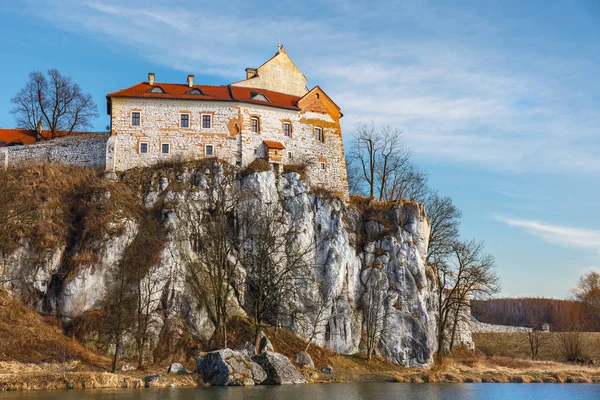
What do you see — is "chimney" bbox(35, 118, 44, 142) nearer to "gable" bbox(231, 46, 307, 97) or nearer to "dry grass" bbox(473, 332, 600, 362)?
"gable" bbox(231, 46, 307, 97)

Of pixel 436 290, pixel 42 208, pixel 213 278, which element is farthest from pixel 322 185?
pixel 42 208

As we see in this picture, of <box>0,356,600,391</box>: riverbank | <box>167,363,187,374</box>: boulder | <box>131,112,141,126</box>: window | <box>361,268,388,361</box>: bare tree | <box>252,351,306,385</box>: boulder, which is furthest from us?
<box>131,112,141,126</box>: window

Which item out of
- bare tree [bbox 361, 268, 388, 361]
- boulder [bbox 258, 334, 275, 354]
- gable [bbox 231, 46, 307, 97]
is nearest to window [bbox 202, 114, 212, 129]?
gable [bbox 231, 46, 307, 97]

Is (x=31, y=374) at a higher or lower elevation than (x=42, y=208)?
lower

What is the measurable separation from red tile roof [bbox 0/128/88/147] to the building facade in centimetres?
933

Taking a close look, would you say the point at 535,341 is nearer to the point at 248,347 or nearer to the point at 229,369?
the point at 248,347

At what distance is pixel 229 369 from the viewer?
35.4m

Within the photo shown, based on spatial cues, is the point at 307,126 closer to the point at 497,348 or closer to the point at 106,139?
the point at 106,139

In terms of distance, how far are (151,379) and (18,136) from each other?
1410 inches

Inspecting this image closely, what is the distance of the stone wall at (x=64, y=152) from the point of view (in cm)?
5434

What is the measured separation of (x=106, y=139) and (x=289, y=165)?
14976 millimetres

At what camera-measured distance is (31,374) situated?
32.6 meters

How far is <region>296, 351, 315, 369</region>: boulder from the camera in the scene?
43.8m

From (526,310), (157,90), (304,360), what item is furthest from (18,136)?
(526,310)
